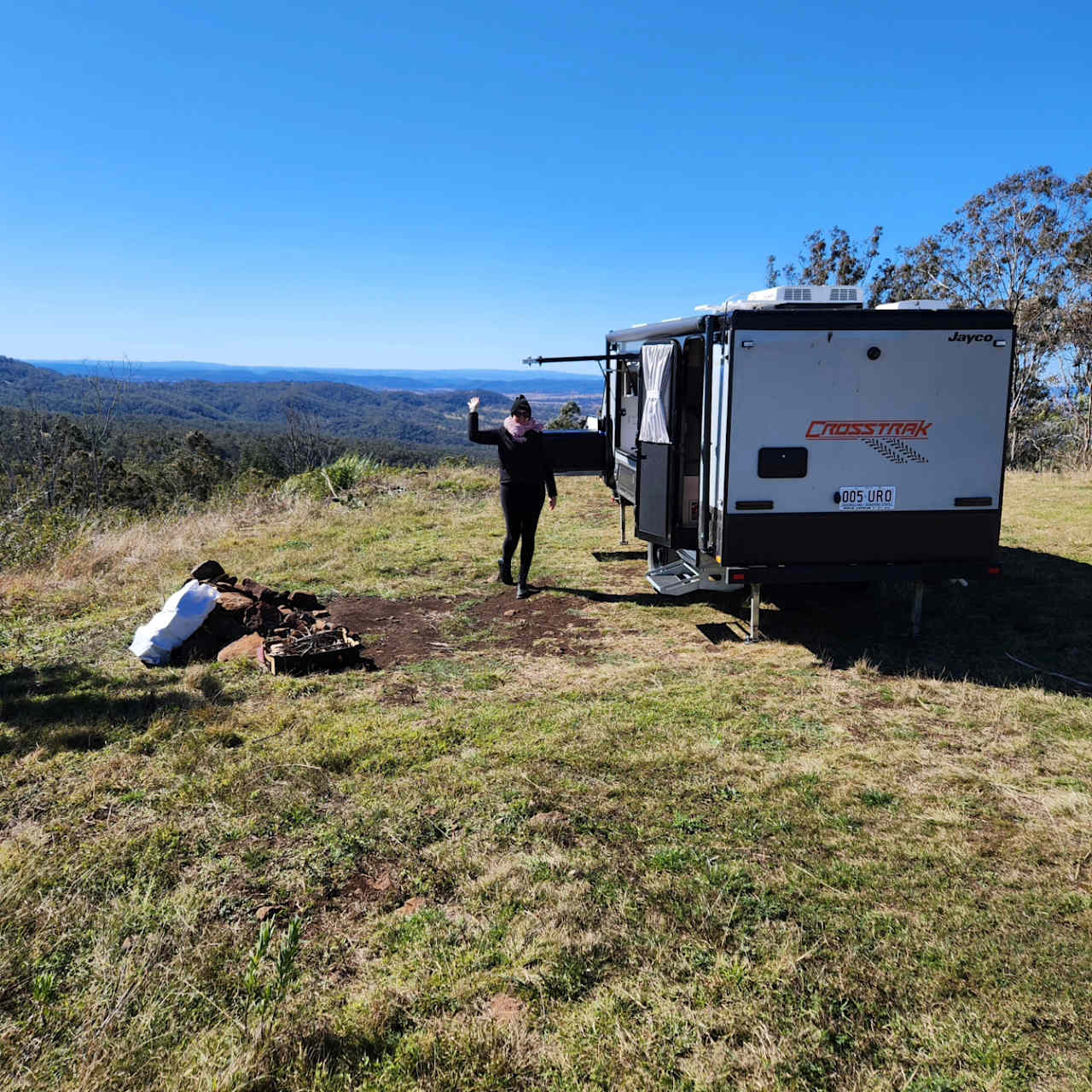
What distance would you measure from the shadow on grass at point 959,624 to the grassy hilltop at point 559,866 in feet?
0.16

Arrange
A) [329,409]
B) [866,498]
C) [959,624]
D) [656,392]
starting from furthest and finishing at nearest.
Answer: [329,409], [656,392], [959,624], [866,498]

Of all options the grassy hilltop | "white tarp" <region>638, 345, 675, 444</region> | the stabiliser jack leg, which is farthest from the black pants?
the stabiliser jack leg

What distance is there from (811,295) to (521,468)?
113 inches

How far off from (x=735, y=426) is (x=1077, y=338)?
19769mm

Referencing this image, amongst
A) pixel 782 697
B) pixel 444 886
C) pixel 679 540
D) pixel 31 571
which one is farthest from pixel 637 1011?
pixel 31 571

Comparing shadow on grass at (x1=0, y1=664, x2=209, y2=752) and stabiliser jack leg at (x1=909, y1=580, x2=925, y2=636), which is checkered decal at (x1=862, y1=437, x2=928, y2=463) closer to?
stabiliser jack leg at (x1=909, y1=580, x2=925, y2=636)

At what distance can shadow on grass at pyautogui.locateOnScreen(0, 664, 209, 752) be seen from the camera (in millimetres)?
4320

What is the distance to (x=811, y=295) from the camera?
20.7 ft

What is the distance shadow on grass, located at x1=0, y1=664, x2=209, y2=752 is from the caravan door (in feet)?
13.1

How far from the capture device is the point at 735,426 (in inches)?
218

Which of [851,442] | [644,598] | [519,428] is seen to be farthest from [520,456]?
[851,442]

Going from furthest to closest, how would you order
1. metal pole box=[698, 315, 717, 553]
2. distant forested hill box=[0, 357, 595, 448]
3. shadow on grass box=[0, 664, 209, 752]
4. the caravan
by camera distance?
distant forested hill box=[0, 357, 595, 448] → metal pole box=[698, 315, 717, 553] → the caravan → shadow on grass box=[0, 664, 209, 752]

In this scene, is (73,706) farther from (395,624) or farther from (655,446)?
(655,446)

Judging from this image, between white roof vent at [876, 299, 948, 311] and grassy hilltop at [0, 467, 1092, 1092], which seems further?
white roof vent at [876, 299, 948, 311]
